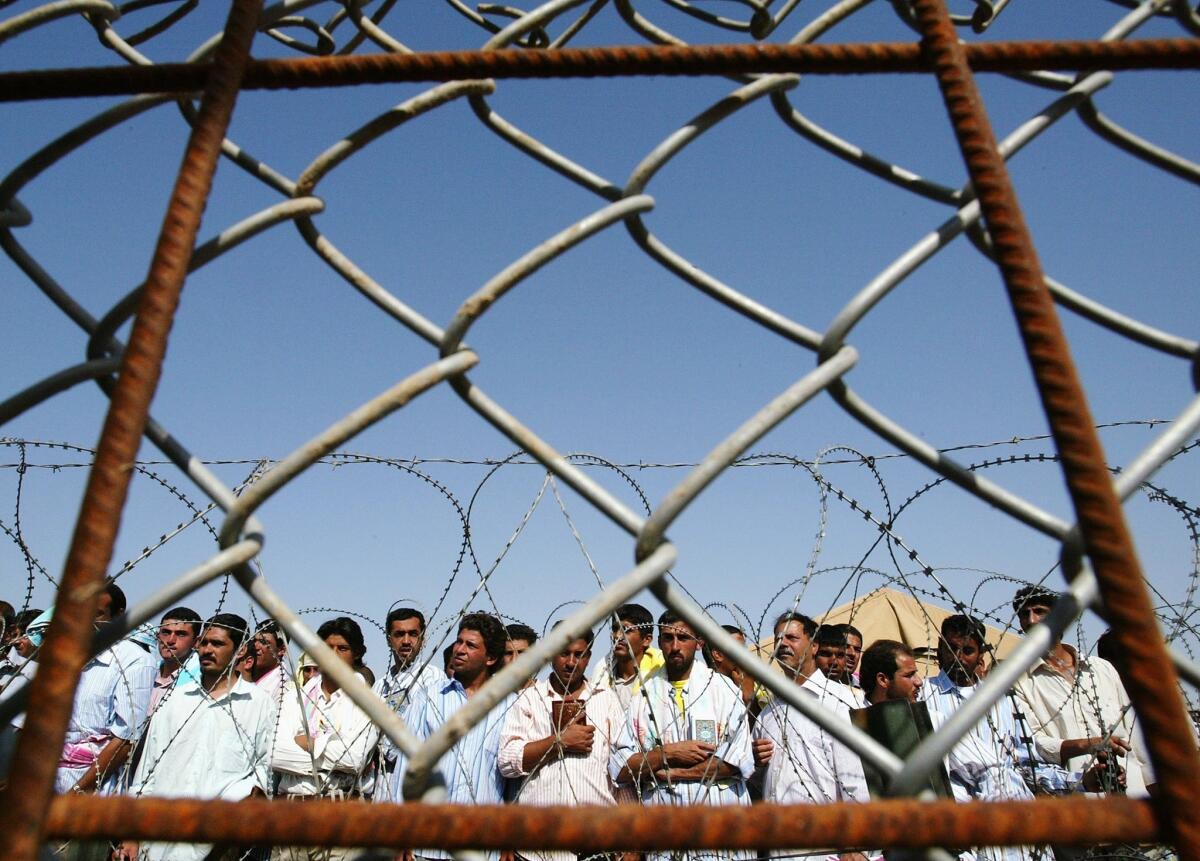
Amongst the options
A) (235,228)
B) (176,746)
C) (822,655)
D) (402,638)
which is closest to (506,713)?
(402,638)

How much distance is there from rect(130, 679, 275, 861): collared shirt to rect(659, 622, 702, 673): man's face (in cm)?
229

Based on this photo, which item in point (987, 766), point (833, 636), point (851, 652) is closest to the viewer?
point (987, 766)

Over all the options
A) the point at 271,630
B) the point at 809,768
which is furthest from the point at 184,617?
the point at 809,768

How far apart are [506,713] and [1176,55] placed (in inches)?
178

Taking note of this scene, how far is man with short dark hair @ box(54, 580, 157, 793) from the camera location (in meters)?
4.79

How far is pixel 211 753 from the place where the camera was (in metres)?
4.79

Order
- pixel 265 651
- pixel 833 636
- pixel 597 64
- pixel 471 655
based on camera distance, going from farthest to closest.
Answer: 1. pixel 265 651
2. pixel 833 636
3. pixel 471 655
4. pixel 597 64

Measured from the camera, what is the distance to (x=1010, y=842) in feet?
1.83

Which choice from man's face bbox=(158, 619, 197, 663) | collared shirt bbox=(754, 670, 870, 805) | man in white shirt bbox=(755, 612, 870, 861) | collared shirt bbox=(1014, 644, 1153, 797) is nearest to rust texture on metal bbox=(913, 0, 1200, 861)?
man in white shirt bbox=(755, 612, 870, 861)

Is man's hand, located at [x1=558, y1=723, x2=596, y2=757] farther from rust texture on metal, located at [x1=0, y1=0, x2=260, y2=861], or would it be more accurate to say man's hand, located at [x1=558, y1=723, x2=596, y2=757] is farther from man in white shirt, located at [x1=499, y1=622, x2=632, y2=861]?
rust texture on metal, located at [x1=0, y1=0, x2=260, y2=861]

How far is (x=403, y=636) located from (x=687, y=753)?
2.16 metres

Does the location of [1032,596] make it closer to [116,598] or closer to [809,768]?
[809,768]

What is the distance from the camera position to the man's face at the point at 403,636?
562 cm

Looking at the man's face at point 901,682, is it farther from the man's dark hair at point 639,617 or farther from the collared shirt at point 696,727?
the man's dark hair at point 639,617
